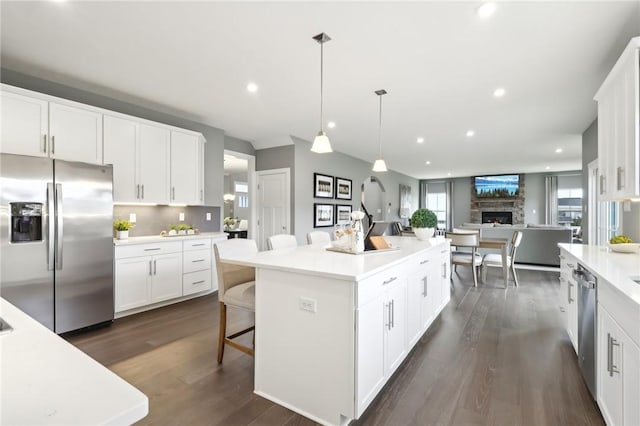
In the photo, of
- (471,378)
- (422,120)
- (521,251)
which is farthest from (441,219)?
(471,378)

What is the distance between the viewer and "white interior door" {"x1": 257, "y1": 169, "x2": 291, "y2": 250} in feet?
18.1

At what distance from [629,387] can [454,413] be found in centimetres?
86

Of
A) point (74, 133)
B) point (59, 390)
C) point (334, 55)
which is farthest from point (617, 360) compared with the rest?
point (74, 133)

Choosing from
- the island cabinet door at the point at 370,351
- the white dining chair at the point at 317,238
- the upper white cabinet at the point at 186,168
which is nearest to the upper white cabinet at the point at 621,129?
the island cabinet door at the point at 370,351

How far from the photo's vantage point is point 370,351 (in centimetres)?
176

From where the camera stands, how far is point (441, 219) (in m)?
12.3

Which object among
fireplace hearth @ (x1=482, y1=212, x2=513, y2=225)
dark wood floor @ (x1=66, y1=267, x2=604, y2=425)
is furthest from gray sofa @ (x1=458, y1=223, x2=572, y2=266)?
fireplace hearth @ (x1=482, y1=212, x2=513, y2=225)

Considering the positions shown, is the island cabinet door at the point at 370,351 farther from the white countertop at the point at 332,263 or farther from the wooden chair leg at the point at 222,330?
the wooden chair leg at the point at 222,330

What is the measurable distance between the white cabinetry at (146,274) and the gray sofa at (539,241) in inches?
249

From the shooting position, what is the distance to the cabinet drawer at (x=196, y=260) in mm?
3910

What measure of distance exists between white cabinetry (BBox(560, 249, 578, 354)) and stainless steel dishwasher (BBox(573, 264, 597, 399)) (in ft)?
0.82

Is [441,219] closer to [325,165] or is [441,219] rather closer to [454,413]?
[325,165]

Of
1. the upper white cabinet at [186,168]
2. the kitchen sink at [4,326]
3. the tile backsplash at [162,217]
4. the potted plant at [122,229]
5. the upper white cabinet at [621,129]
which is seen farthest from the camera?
the upper white cabinet at [186,168]

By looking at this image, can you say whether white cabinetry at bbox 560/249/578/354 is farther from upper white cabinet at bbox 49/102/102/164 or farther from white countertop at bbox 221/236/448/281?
upper white cabinet at bbox 49/102/102/164
